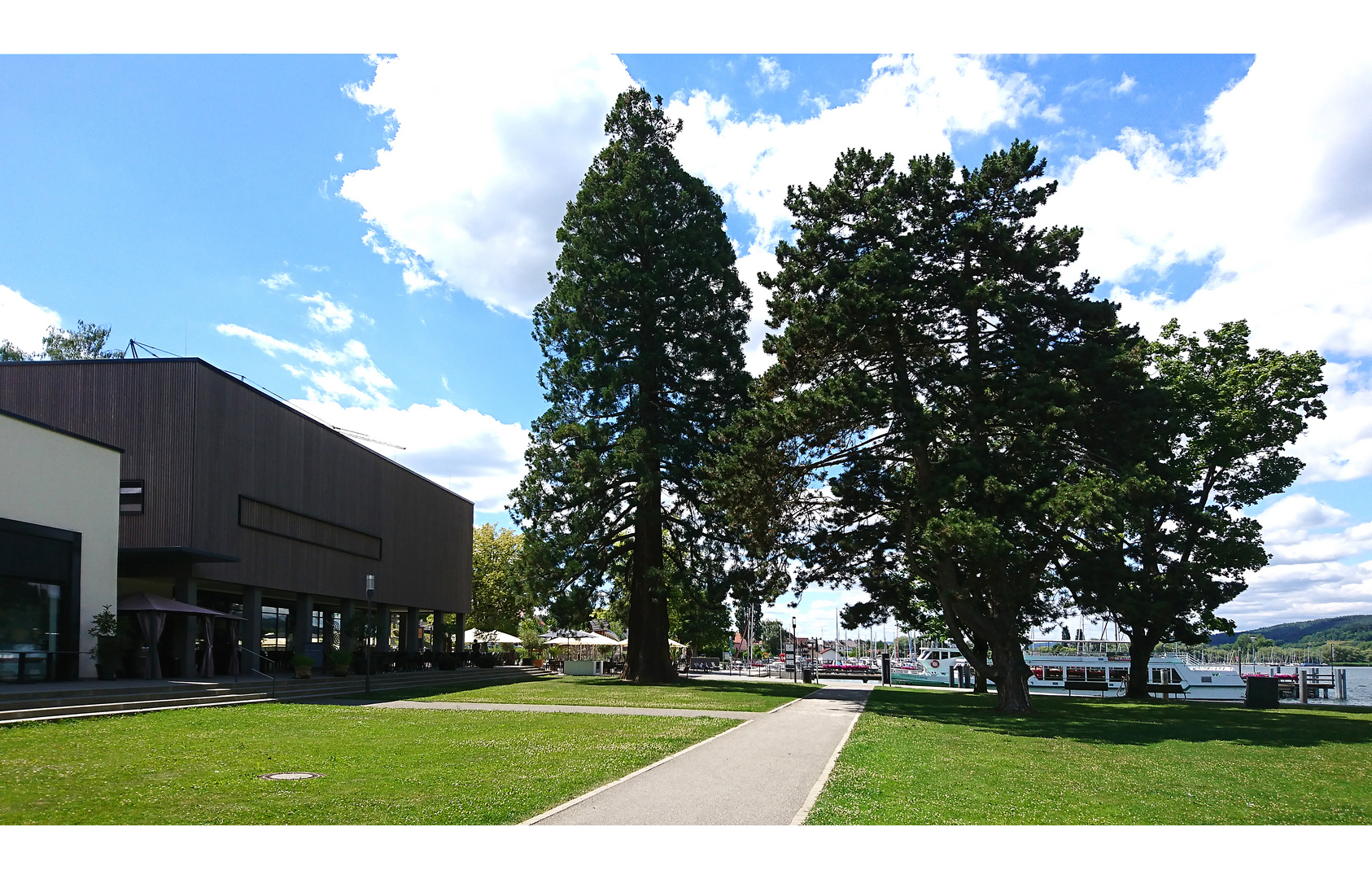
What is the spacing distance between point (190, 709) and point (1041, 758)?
57.3 feet

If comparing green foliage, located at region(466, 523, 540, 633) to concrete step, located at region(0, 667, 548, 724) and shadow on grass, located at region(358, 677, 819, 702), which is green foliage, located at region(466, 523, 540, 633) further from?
concrete step, located at region(0, 667, 548, 724)

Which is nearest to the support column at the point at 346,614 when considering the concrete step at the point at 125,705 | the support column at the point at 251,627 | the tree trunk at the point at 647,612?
the support column at the point at 251,627

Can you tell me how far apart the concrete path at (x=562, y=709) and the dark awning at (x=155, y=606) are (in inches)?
208

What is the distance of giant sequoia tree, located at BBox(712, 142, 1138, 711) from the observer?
25.3m

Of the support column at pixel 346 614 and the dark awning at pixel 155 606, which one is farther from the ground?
the dark awning at pixel 155 606

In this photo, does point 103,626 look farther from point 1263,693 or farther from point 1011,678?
point 1263,693

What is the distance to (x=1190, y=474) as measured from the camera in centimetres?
3438

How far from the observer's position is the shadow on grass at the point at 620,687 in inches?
1101

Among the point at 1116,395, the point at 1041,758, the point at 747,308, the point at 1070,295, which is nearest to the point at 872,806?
the point at 1041,758

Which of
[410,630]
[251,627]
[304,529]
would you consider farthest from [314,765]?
[410,630]

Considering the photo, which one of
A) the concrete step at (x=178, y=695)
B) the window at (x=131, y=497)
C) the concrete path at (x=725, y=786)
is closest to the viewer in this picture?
the concrete path at (x=725, y=786)

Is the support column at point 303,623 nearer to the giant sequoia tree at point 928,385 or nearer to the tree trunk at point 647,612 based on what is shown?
the tree trunk at point 647,612

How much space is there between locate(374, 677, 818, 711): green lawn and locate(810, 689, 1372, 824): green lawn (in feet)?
15.3

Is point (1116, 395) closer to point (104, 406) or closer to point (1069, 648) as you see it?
point (104, 406)
